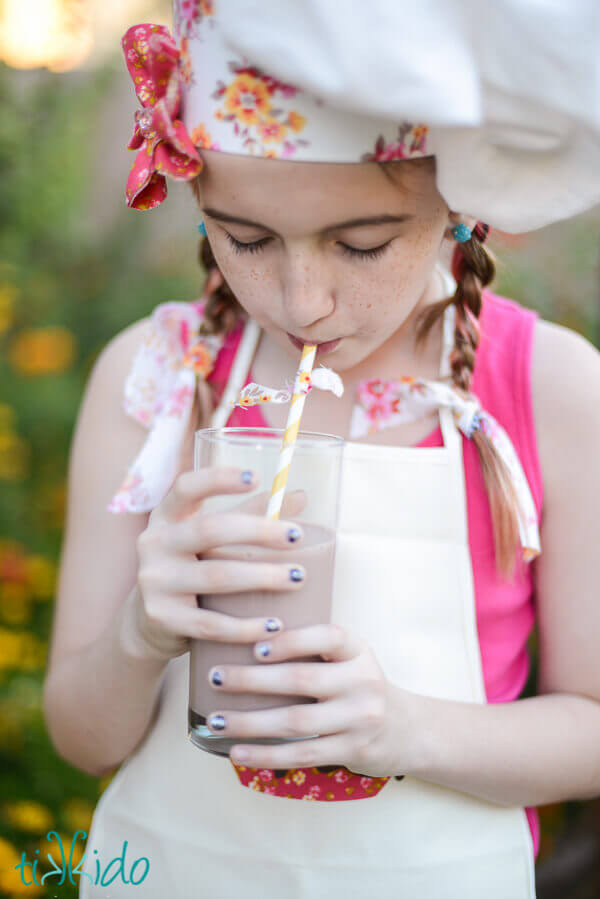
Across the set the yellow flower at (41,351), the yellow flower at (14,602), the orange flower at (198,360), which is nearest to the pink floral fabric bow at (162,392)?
the orange flower at (198,360)

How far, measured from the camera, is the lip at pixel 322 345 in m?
1.24

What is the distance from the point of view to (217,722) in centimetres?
112

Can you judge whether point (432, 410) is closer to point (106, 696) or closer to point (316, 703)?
point (316, 703)

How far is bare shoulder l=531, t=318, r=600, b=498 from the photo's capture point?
1396 millimetres

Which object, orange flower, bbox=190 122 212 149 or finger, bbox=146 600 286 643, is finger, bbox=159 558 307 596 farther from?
orange flower, bbox=190 122 212 149

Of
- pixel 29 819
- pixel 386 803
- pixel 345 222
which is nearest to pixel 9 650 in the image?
pixel 29 819

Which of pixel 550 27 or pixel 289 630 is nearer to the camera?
pixel 550 27

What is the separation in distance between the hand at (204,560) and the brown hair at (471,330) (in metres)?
0.42

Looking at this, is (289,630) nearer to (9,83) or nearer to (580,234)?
(580,234)

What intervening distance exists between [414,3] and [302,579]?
2.23 feet

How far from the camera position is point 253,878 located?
54.7 inches

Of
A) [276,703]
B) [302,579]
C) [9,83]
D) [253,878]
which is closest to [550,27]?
[302,579]

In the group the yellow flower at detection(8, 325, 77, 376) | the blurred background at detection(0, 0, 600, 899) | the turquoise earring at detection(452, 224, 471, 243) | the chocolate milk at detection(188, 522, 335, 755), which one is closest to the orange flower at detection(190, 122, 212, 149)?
the turquoise earring at detection(452, 224, 471, 243)

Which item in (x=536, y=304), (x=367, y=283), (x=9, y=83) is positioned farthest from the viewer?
(x=9, y=83)
